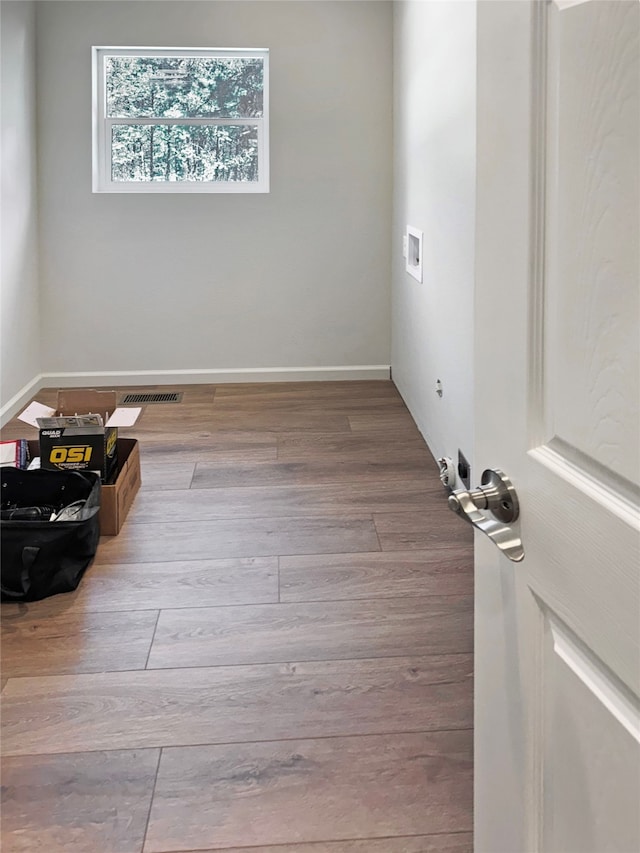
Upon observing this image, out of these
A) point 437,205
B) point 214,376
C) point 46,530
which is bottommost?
point 46,530

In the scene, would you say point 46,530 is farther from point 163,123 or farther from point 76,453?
point 163,123

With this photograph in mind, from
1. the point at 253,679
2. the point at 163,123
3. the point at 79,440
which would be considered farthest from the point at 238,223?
the point at 253,679

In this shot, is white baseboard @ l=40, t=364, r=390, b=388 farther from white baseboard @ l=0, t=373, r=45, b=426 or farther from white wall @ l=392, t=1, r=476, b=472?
white wall @ l=392, t=1, r=476, b=472

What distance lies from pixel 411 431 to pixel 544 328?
11.0 feet

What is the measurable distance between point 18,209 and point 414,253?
6.86 ft

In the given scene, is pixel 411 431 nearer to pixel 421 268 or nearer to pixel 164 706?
pixel 421 268

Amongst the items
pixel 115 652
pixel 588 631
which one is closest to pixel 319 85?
pixel 115 652

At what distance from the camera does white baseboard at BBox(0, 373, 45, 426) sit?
433 centimetres

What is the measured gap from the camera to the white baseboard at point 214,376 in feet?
16.7

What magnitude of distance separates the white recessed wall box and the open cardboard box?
5.22ft

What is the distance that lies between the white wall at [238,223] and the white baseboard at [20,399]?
0.15m

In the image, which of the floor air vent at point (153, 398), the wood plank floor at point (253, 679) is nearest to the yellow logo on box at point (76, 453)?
the wood plank floor at point (253, 679)

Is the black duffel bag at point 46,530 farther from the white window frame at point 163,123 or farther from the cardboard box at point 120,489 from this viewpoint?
the white window frame at point 163,123

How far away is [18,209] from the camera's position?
4527mm
